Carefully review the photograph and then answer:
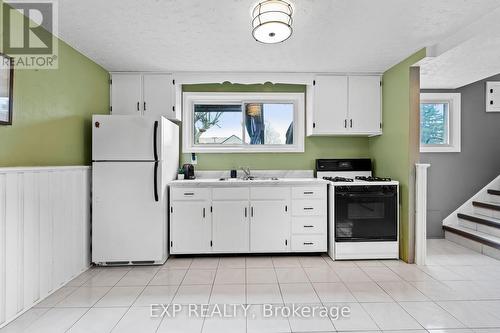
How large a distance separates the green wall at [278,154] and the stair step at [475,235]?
5.32 feet

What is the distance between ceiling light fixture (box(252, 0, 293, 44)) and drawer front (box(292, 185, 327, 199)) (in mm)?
1813

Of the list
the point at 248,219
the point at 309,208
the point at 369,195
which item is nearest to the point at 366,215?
the point at 369,195

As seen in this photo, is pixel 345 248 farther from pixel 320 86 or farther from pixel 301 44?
pixel 301 44

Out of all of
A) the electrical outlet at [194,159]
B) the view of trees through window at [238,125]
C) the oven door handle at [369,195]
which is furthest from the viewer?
the view of trees through window at [238,125]

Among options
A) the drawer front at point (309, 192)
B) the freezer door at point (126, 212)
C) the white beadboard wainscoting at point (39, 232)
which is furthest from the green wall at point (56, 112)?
the drawer front at point (309, 192)

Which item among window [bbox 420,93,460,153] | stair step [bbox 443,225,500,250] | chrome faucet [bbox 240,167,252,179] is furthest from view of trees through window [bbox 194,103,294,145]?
stair step [bbox 443,225,500,250]

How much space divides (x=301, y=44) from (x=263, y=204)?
5.99ft

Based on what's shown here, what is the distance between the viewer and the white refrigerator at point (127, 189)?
2.98 m

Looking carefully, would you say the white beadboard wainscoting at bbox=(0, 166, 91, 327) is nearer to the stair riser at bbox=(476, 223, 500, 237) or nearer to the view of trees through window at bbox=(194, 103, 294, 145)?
the view of trees through window at bbox=(194, 103, 294, 145)

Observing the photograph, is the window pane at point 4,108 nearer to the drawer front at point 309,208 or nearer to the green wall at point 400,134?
the drawer front at point 309,208

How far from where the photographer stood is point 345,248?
3229 millimetres

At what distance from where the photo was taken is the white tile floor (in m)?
1.94

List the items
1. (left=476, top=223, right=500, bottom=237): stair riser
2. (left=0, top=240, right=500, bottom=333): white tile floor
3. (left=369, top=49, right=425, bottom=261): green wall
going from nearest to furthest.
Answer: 1. (left=0, top=240, right=500, bottom=333): white tile floor
2. (left=369, top=49, right=425, bottom=261): green wall
3. (left=476, top=223, right=500, bottom=237): stair riser

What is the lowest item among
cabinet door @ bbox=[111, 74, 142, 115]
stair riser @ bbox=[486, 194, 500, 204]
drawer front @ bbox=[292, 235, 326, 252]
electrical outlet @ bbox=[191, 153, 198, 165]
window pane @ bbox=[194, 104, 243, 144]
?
drawer front @ bbox=[292, 235, 326, 252]
